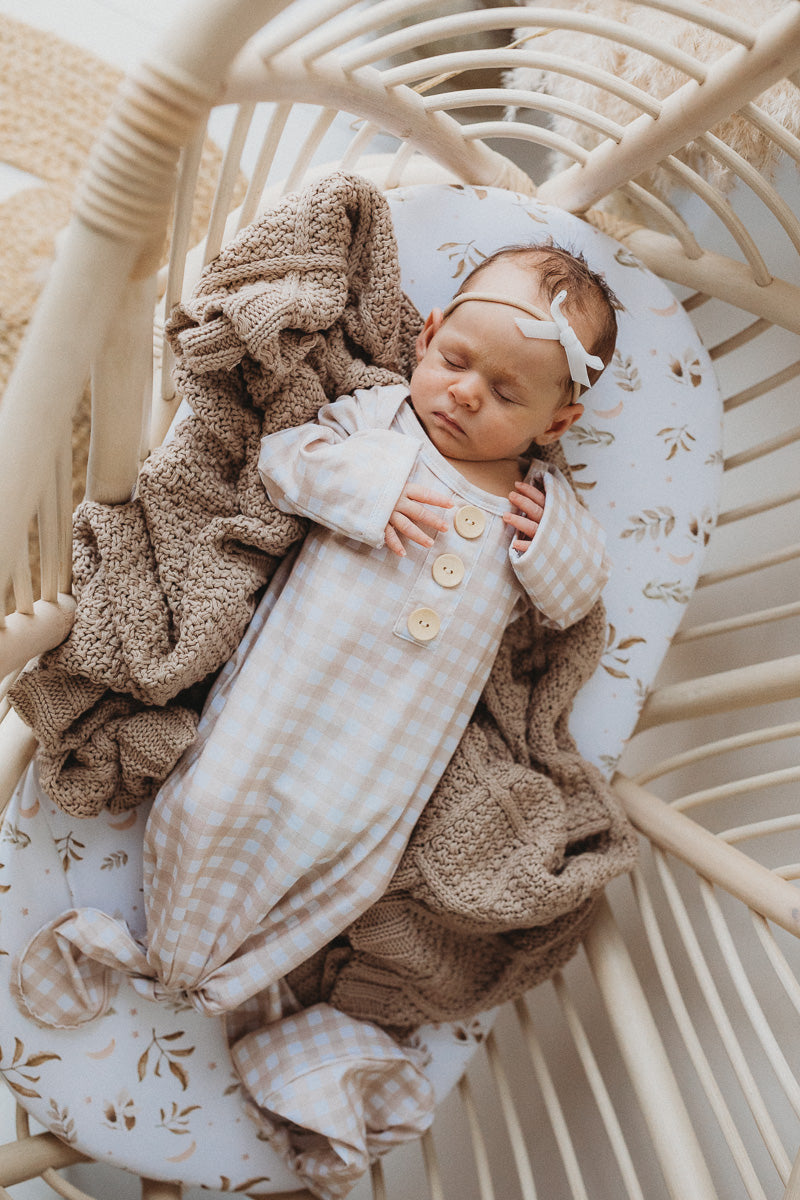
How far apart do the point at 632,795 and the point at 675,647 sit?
0.35m

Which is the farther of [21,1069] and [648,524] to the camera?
[648,524]

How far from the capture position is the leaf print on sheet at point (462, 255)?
3.30 feet

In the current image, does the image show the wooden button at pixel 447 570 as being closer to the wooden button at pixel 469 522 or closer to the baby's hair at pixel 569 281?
the wooden button at pixel 469 522

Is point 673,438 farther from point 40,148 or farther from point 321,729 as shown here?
point 40,148

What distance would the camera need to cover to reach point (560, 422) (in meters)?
0.96

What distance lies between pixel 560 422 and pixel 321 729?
0.39 m

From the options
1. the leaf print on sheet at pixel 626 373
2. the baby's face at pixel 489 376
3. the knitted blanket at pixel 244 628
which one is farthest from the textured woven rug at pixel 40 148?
the leaf print on sheet at pixel 626 373

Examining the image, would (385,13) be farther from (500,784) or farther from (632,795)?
(632,795)

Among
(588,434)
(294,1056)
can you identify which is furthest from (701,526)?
(294,1056)

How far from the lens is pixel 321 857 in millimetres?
915

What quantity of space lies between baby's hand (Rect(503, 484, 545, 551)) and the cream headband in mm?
124

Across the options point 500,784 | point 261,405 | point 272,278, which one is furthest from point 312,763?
point 272,278

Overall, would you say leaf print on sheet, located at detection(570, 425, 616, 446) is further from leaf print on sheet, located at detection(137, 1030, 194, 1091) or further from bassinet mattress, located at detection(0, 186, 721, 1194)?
leaf print on sheet, located at detection(137, 1030, 194, 1091)

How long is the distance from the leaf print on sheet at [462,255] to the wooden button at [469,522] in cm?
27
